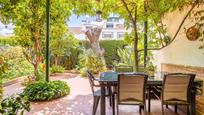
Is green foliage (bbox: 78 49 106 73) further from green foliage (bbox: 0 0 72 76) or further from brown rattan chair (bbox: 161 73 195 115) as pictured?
brown rattan chair (bbox: 161 73 195 115)

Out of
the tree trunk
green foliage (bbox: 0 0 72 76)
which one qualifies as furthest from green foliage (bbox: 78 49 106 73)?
green foliage (bbox: 0 0 72 76)

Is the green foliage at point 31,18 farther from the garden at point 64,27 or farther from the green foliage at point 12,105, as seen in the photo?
the green foliage at point 12,105

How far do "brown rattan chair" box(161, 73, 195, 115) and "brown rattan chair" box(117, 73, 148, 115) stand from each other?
41 cm

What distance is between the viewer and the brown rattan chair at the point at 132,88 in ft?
14.8

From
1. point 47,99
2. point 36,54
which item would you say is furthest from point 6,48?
point 47,99

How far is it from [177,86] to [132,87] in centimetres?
83

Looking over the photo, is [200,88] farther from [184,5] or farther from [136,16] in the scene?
[136,16]

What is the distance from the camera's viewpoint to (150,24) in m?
7.59

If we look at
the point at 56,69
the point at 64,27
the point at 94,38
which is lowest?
the point at 56,69

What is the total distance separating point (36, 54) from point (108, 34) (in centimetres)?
957

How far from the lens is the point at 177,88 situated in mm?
4637

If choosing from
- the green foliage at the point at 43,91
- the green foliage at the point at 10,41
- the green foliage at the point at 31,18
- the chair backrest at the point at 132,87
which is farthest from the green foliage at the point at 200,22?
the green foliage at the point at 10,41

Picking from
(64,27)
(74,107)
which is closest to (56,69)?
(64,27)

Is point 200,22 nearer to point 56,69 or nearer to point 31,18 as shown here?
point 31,18
